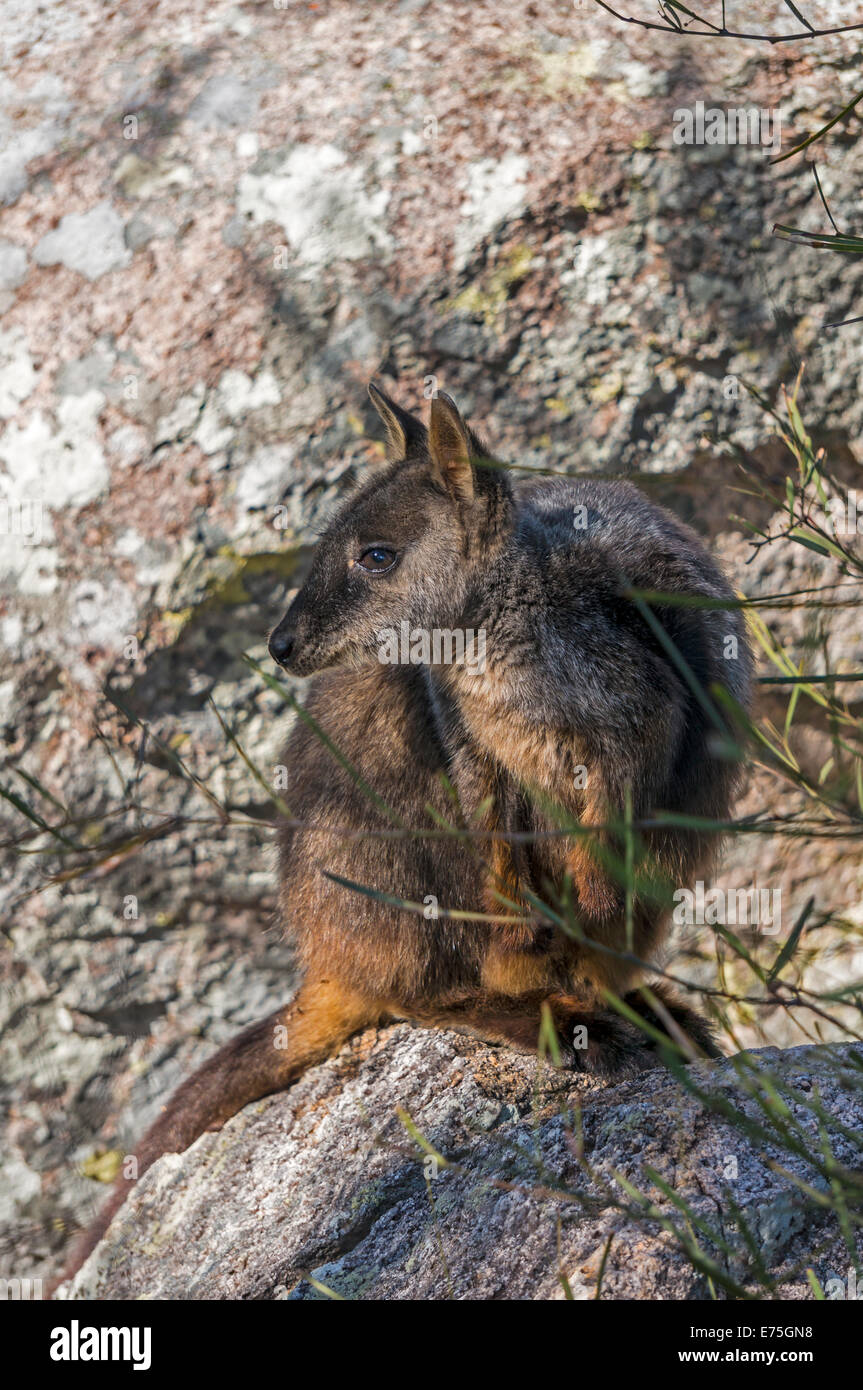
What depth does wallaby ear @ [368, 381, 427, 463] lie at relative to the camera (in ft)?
12.7

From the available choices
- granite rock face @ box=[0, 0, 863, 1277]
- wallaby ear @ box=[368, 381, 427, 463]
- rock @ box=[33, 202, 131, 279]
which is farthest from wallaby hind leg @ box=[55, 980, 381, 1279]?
rock @ box=[33, 202, 131, 279]

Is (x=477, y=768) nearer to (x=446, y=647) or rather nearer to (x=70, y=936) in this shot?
(x=446, y=647)

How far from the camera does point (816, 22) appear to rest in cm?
500

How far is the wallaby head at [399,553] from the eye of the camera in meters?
3.62

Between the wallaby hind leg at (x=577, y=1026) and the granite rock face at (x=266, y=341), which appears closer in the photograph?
the wallaby hind leg at (x=577, y=1026)

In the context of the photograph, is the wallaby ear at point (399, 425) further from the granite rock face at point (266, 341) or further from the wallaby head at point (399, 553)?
the granite rock face at point (266, 341)

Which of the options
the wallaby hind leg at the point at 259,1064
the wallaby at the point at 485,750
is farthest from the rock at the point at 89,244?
the wallaby hind leg at the point at 259,1064

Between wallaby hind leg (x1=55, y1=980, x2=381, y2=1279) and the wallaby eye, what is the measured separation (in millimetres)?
1473

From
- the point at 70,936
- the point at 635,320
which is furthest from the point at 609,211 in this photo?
the point at 70,936

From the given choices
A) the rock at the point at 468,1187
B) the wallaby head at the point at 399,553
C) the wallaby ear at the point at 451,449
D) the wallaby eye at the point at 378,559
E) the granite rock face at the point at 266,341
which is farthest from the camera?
the granite rock face at the point at 266,341

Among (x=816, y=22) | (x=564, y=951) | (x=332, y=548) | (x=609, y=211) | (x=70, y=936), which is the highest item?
(x=816, y=22)

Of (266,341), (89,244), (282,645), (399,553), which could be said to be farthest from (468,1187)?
(89,244)

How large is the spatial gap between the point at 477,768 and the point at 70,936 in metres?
2.48

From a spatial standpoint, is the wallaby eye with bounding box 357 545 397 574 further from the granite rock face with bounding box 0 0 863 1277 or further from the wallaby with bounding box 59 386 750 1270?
the granite rock face with bounding box 0 0 863 1277
